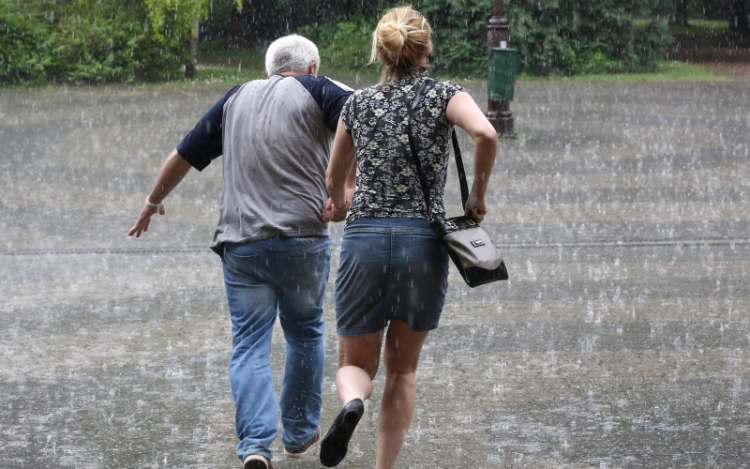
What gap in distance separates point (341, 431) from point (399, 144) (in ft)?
3.43

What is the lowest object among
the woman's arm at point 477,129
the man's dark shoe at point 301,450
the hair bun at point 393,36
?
the man's dark shoe at point 301,450

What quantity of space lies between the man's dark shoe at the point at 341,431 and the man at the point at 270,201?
461 mm

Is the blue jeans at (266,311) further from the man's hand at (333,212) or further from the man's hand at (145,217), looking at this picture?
the man's hand at (145,217)

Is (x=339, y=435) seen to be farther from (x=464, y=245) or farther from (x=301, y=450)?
Answer: (x=301, y=450)

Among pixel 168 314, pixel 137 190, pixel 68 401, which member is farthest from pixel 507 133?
pixel 68 401

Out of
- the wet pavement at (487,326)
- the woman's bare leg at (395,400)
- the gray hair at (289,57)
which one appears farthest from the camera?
the wet pavement at (487,326)

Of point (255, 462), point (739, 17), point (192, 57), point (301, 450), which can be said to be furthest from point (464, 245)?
point (739, 17)

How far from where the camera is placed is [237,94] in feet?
14.9

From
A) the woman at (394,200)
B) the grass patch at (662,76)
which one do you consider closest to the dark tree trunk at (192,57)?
the grass patch at (662,76)

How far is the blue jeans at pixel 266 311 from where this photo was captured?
432 cm

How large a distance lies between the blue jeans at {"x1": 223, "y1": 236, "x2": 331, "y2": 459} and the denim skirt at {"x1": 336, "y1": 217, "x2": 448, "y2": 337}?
429 millimetres

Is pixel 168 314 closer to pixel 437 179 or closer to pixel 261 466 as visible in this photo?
pixel 261 466

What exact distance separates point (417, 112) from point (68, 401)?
8.48 feet

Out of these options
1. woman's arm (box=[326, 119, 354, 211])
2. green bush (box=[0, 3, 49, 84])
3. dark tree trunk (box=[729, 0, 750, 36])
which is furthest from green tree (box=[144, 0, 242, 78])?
dark tree trunk (box=[729, 0, 750, 36])
